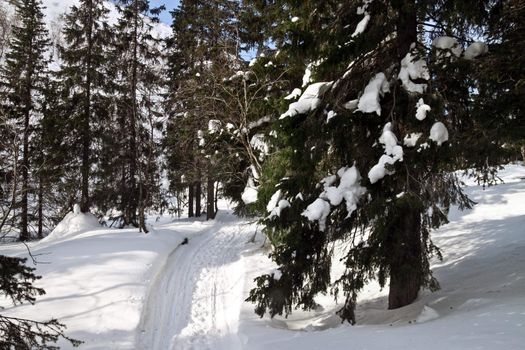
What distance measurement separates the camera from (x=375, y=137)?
599 centimetres

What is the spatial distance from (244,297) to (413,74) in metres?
6.50

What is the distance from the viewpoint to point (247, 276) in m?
11.5

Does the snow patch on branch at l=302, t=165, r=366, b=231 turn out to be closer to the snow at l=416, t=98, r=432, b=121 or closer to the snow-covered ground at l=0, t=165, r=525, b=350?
the snow at l=416, t=98, r=432, b=121

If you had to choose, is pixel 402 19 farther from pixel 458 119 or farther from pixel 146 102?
pixel 146 102

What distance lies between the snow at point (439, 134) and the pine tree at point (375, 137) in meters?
0.01

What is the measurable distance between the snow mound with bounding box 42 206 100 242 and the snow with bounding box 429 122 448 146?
58.1 ft

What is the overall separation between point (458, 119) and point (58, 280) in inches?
389

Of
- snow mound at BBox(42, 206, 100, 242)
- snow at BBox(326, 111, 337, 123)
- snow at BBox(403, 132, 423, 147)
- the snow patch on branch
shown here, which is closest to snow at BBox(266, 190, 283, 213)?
the snow patch on branch

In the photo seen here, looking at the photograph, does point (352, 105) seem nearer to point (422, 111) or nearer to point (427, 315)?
point (422, 111)

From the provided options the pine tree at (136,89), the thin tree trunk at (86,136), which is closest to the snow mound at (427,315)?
the pine tree at (136,89)

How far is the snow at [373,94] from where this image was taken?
557 centimetres

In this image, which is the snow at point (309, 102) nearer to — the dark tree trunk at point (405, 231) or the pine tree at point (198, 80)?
the dark tree trunk at point (405, 231)

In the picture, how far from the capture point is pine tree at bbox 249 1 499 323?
5.37m

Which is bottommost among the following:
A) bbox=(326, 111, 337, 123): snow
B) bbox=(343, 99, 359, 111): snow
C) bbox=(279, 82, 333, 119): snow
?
bbox=(326, 111, 337, 123): snow
